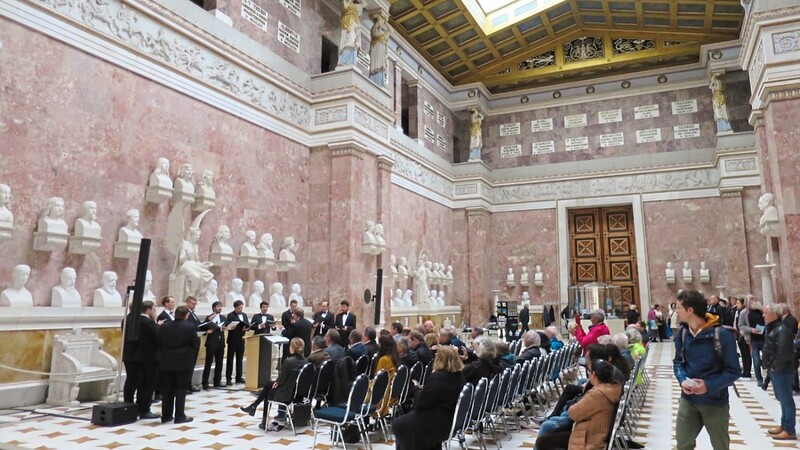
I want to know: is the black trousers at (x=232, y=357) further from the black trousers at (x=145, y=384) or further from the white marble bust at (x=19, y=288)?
the white marble bust at (x=19, y=288)

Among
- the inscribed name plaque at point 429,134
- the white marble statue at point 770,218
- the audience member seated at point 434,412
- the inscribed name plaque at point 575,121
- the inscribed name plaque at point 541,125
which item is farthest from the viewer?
the inscribed name plaque at point 541,125

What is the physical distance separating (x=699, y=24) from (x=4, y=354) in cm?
2171

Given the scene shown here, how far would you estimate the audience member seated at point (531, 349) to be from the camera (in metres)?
7.10

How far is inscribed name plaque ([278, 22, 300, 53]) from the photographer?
1281cm

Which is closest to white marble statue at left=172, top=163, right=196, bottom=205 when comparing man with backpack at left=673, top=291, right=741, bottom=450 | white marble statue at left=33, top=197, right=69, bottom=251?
white marble statue at left=33, top=197, right=69, bottom=251

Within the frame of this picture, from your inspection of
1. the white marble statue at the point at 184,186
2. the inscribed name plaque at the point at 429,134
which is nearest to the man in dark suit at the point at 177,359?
the white marble statue at the point at 184,186

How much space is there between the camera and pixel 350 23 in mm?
13969

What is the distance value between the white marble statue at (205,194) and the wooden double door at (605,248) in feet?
53.4

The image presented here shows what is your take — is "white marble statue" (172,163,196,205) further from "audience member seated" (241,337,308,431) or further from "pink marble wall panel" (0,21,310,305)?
"audience member seated" (241,337,308,431)

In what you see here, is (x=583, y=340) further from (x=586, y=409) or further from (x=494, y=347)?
(x=586, y=409)

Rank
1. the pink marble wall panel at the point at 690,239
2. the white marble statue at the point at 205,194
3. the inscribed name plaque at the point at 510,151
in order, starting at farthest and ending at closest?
the inscribed name plaque at the point at 510,151 < the pink marble wall panel at the point at 690,239 < the white marble statue at the point at 205,194

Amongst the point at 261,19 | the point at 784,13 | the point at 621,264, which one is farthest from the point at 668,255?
the point at 261,19

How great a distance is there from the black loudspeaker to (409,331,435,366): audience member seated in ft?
11.0

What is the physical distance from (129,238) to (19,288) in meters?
1.69
